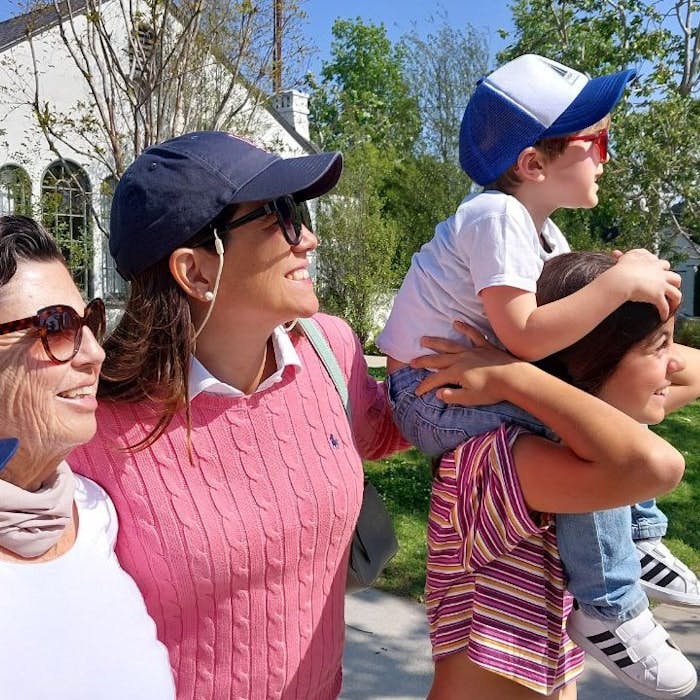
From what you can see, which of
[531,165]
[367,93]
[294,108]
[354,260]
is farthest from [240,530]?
[367,93]

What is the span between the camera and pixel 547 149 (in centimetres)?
195

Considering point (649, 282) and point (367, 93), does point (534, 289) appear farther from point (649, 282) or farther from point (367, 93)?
point (367, 93)

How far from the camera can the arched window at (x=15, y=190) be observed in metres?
11.8

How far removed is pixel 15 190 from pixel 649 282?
12.6 meters

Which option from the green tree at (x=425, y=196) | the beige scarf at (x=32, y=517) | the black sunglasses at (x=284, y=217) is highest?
the green tree at (x=425, y=196)

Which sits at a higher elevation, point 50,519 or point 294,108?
point 294,108

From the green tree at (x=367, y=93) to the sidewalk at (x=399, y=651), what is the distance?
26210mm

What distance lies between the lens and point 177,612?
1608 mm

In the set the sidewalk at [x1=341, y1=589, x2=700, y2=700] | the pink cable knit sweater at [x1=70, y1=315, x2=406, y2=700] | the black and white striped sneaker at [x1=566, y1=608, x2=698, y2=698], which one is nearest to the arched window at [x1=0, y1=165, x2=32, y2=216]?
the sidewalk at [x1=341, y1=589, x2=700, y2=700]

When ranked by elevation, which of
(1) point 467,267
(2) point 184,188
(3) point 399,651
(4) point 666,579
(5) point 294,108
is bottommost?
(3) point 399,651

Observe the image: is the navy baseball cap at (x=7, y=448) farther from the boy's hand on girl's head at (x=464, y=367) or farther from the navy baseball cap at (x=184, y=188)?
the boy's hand on girl's head at (x=464, y=367)

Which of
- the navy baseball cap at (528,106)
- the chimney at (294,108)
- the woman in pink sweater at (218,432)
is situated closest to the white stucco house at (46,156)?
the chimney at (294,108)

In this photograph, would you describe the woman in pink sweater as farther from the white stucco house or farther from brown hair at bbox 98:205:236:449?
the white stucco house

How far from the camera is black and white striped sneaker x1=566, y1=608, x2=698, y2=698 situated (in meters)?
1.73
